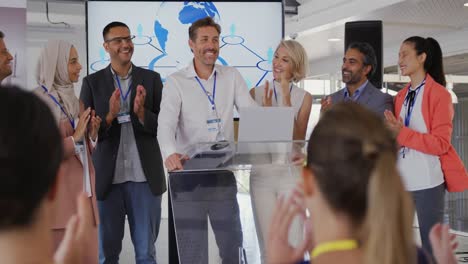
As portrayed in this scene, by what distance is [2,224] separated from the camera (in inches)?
43.1

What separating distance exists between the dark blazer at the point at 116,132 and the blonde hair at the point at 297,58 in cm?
95

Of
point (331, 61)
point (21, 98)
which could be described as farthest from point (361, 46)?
point (331, 61)

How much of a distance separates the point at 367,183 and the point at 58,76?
118 inches

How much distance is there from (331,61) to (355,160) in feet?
44.5

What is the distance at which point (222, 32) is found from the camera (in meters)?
5.30

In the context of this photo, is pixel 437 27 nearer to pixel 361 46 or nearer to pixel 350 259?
pixel 361 46

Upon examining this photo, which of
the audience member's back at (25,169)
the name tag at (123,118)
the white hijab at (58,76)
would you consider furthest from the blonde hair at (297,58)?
the audience member's back at (25,169)

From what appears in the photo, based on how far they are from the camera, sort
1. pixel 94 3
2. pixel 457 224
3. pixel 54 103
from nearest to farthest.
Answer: pixel 54 103
pixel 94 3
pixel 457 224

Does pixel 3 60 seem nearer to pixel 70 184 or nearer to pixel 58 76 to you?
pixel 58 76

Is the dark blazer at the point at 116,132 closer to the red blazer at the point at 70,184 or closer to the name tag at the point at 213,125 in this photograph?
the red blazer at the point at 70,184

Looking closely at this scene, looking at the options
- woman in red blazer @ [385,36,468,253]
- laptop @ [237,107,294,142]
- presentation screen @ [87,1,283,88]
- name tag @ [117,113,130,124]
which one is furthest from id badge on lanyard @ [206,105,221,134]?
presentation screen @ [87,1,283,88]

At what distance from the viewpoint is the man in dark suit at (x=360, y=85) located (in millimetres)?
4031

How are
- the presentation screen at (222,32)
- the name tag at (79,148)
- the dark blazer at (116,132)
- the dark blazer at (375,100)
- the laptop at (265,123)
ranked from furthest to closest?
the presentation screen at (222,32) → the dark blazer at (116,132) → the dark blazer at (375,100) → the name tag at (79,148) → the laptop at (265,123)

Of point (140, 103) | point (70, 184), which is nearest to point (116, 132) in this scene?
point (140, 103)
